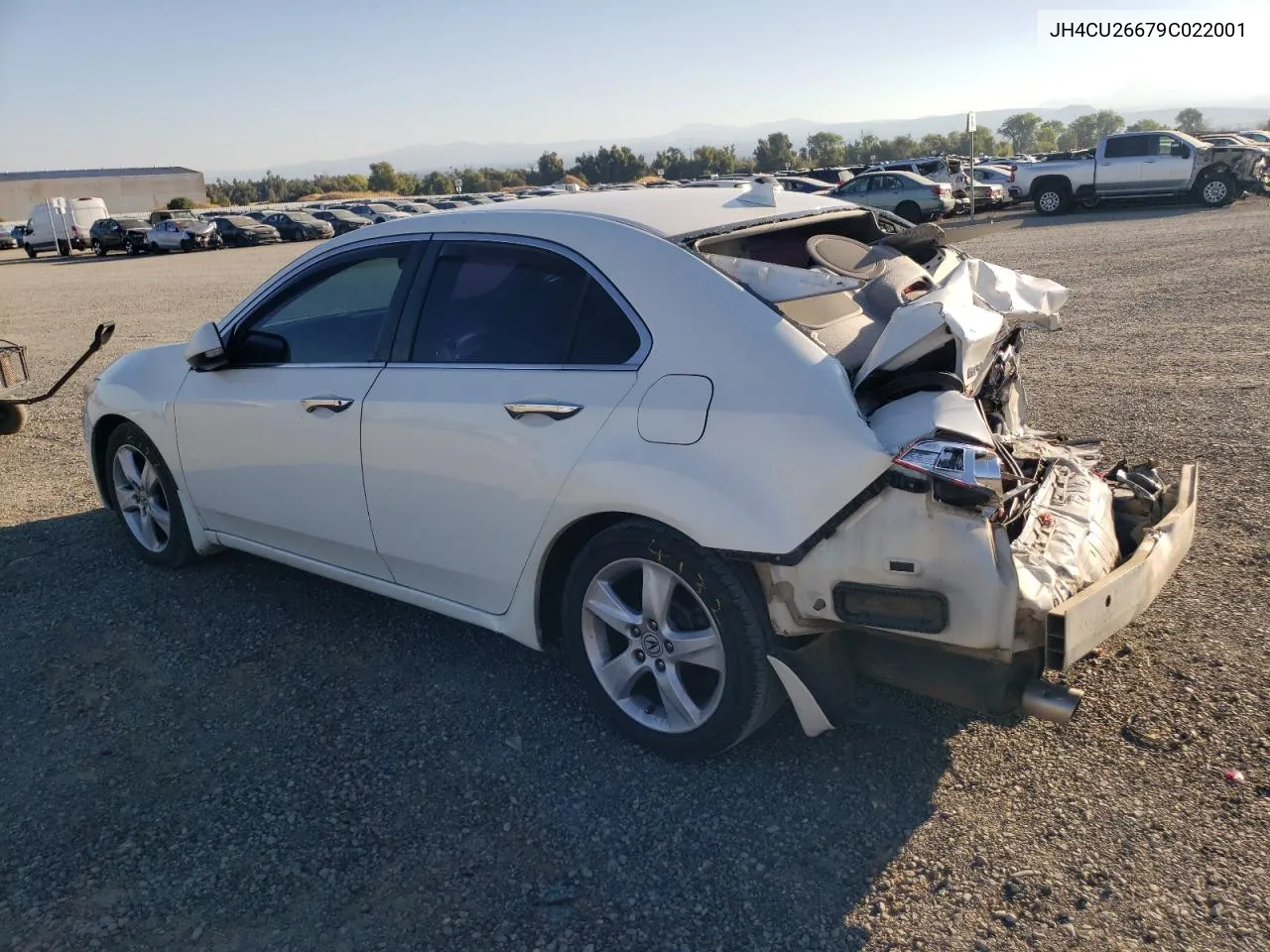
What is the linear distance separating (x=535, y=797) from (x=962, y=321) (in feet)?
6.48

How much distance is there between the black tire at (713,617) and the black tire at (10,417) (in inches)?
263

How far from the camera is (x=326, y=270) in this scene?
4.24 m

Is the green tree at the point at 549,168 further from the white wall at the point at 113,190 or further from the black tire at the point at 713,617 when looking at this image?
the black tire at the point at 713,617

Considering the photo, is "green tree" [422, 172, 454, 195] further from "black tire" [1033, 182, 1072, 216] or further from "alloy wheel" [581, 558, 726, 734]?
"alloy wheel" [581, 558, 726, 734]

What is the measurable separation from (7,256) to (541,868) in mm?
50273

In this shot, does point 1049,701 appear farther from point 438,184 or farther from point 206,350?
point 438,184

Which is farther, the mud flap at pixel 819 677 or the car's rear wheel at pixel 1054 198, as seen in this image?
the car's rear wheel at pixel 1054 198

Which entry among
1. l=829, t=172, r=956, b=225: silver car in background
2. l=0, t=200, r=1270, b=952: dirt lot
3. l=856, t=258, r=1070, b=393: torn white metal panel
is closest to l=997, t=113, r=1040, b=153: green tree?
l=829, t=172, r=956, b=225: silver car in background

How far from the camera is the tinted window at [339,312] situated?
4.04 metres

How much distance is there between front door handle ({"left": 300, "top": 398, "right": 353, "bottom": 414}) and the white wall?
88160mm

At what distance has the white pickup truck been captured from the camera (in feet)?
81.4

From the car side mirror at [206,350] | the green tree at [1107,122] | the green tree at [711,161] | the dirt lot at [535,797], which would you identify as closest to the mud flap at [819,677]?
the dirt lot at [535,797]

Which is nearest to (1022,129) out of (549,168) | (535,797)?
(549,168)

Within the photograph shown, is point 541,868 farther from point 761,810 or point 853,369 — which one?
point 853,369
